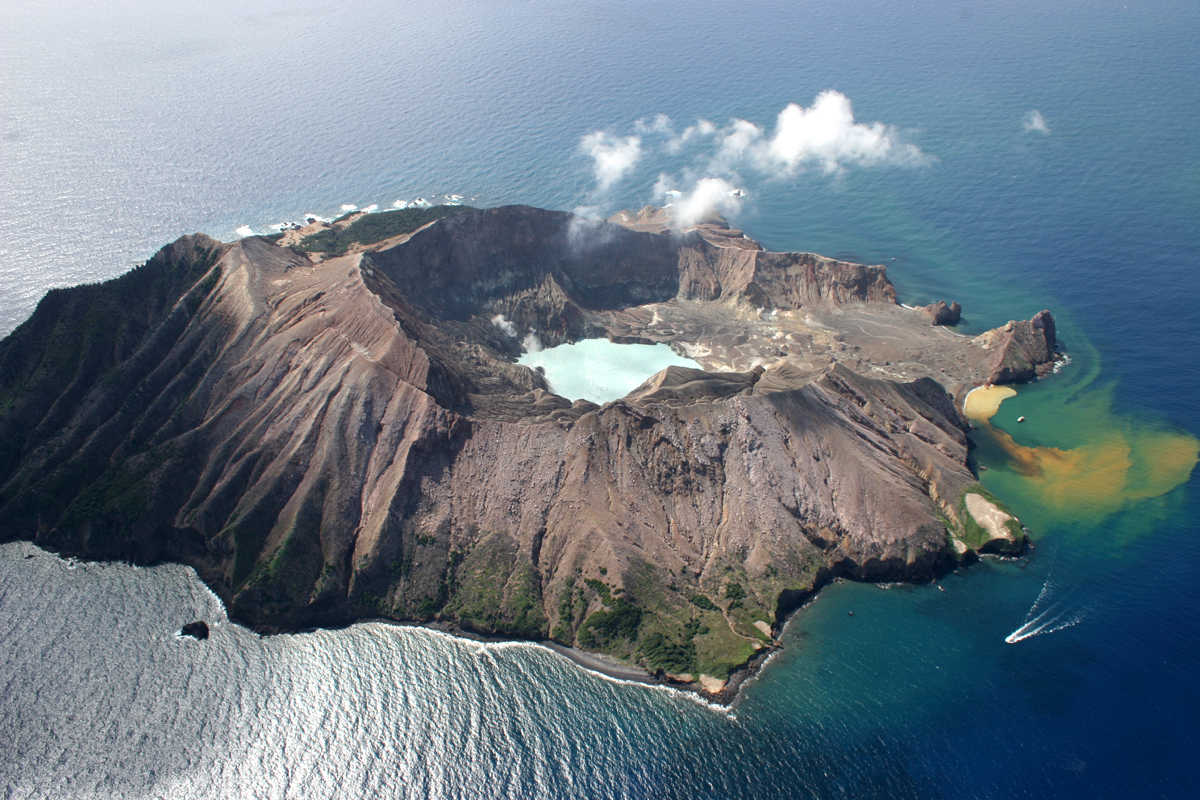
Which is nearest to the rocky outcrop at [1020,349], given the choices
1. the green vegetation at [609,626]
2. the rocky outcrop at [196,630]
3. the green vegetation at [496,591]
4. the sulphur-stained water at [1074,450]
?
the sulphur-stained water at [1074,450]

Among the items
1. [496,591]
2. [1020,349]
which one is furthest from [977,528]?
[496,591]

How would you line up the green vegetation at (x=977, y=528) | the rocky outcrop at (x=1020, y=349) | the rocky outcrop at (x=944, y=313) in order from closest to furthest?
the green vegetation at (x=977, y=528) → the rocky outcrop at (x=1020, y=349) → the rocky outcrop at (x=944, y=313)

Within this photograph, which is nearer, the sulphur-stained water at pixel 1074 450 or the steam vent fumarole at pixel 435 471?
the steam vent fumarole at pixel 435 471

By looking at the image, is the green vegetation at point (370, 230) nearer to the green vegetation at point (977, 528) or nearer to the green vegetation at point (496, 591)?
the green vegetation at point (496, 591)

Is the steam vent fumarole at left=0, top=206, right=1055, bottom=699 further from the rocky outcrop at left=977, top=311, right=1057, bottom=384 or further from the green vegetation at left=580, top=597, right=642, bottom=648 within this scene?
the rocky outcrop at left=977, top=311, right=1057, bottom=384

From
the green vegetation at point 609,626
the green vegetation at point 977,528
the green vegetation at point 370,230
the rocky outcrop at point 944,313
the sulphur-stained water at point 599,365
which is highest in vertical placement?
the green vegetation at point 370,230

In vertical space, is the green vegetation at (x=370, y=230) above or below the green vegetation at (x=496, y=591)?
above

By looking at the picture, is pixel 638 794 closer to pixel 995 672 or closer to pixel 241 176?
pixel 995 672
